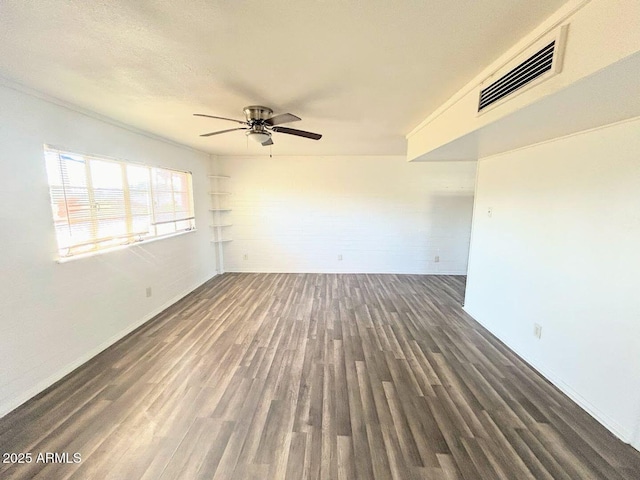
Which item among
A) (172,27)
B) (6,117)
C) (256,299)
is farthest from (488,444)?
(6,117)

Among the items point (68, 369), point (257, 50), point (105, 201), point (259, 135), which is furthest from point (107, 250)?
point (257, 50)

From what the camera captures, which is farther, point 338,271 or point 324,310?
point 338,271

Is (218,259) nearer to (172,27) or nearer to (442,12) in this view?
(172,27)

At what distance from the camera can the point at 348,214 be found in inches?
216

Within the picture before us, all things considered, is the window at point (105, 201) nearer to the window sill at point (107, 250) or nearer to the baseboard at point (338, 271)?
the window sill at point (107, 250)

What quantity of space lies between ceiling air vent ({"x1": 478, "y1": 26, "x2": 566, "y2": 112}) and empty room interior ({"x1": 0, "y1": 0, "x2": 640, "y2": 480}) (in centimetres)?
1

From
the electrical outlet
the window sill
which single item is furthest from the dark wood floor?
the window sill

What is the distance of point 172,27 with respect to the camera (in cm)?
127

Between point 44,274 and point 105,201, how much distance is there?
37.8 inches

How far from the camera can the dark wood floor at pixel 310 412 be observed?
5.08ft

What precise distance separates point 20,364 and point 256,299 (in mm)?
2549

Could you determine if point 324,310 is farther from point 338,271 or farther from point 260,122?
point 260,122

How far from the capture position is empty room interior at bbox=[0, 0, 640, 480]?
1.29 metres

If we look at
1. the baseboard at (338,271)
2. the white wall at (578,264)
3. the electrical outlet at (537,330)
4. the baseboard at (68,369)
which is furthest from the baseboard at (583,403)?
the baseboard at (68,369)
